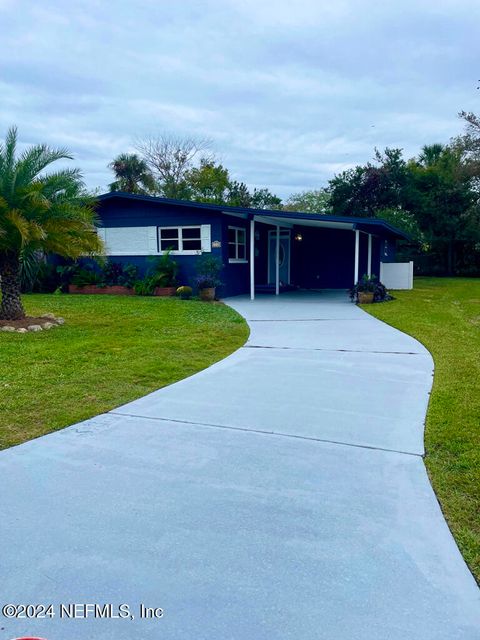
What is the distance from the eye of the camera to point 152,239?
15.3 meters

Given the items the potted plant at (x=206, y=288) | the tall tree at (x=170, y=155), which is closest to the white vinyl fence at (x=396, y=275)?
the potted plant at (x=206, y=288)

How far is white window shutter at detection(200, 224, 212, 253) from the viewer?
14.5 meters

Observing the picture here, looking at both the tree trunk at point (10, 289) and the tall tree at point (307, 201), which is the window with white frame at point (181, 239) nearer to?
the tree trunk at point (10, 289)

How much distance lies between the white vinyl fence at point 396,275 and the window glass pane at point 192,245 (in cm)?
805

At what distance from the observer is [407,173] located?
27188mm

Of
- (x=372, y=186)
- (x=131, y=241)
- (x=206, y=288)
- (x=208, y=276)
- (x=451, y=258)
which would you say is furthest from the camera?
(x=451, y=258)

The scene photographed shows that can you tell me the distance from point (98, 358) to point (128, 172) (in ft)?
76.4

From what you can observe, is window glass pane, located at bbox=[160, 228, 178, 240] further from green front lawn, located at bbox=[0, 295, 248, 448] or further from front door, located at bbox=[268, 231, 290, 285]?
green front lawn, located at bbox=[0, 295, 248, 448]

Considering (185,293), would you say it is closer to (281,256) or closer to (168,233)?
(168,233)

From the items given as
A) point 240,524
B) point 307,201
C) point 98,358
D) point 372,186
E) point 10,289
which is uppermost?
point 307,201

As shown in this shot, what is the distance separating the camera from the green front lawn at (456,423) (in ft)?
8.51

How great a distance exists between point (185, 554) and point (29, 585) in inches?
26.4

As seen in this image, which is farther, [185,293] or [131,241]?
[131,241]

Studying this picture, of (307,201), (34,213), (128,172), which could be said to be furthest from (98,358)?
(307,201)
